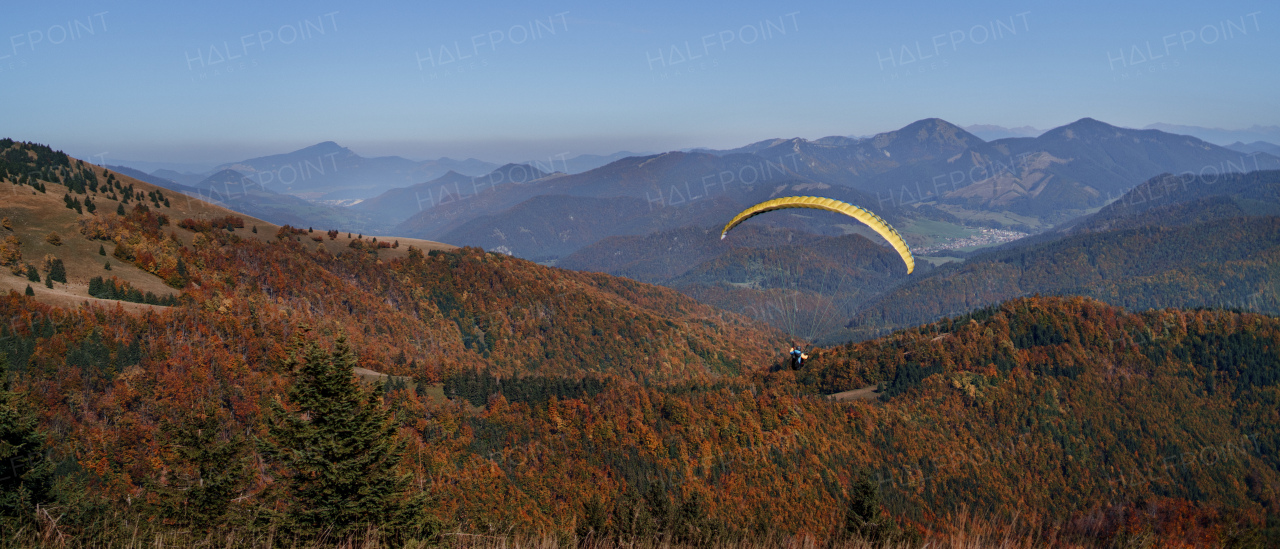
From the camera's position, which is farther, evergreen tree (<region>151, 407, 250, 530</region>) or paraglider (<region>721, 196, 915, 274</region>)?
paraglider (<region>721, 196, 915, 274</region>)

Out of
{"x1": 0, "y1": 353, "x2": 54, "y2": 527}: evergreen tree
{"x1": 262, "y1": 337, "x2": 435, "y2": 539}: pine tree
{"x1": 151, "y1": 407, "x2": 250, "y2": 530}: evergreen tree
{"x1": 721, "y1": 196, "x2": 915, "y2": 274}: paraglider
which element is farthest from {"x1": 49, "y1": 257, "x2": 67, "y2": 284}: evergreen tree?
{"x1": 721, "y1": 196, "x2": 915, "y2": 274}: paraglider

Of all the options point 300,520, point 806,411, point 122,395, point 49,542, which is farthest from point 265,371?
point 806,411

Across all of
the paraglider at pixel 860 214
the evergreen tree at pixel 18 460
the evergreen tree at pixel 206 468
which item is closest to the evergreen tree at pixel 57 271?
the evergreen tree at pixel 206 468

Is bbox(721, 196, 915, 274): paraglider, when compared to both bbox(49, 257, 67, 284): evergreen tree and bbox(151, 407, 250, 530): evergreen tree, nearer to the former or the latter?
bbox(151, 407, 250, 530): evergreen tree

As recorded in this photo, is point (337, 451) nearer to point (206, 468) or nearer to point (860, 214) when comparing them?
point (206, 468)

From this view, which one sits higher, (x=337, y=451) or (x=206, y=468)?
(x=337, y=451)

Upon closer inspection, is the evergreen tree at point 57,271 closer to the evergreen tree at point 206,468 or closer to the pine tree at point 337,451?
the evergreen tree at point 206,468

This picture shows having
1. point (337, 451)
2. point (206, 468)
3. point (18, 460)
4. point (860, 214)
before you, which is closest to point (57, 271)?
point (206, 468)
